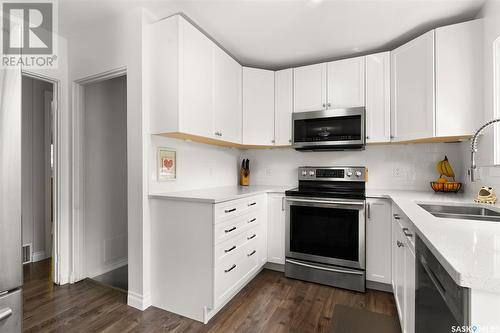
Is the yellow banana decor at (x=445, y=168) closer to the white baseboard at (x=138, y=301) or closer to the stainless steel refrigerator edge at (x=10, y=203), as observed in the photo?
the white baseboard at (x=138, y=301)

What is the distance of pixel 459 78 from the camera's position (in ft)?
6.82

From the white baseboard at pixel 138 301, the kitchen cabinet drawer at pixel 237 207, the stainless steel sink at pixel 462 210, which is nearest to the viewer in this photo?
the stainless steel sink at pixel 462 210

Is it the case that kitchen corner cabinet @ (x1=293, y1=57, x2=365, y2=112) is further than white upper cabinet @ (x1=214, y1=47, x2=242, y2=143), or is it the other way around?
kitchen corner cabinet @ (x1=293, y1=57, x2=365, y2=112)

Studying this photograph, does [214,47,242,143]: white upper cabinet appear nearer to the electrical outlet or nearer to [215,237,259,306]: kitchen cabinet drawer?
[215,237,259,306]: kitchen cabinet drawer

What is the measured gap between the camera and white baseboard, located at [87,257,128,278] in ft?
8.80

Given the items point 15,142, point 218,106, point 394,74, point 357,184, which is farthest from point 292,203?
point 15,142

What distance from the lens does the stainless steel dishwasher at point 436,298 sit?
66 centimetres

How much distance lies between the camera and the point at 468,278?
1.94 ft

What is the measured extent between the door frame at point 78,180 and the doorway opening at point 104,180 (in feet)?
0.07

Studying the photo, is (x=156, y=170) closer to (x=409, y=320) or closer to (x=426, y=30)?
(x=409, y=320)

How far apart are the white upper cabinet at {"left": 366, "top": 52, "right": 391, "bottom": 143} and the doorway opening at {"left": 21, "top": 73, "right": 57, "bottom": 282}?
3.74 m

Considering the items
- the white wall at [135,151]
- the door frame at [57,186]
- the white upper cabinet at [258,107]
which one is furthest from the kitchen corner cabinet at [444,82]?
the door frame at [57,186]

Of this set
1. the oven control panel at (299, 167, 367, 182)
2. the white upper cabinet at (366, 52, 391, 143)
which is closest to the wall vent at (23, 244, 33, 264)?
the oven control panel at (299, 167, 367, 182)

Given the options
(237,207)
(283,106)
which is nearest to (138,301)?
(237,207)
